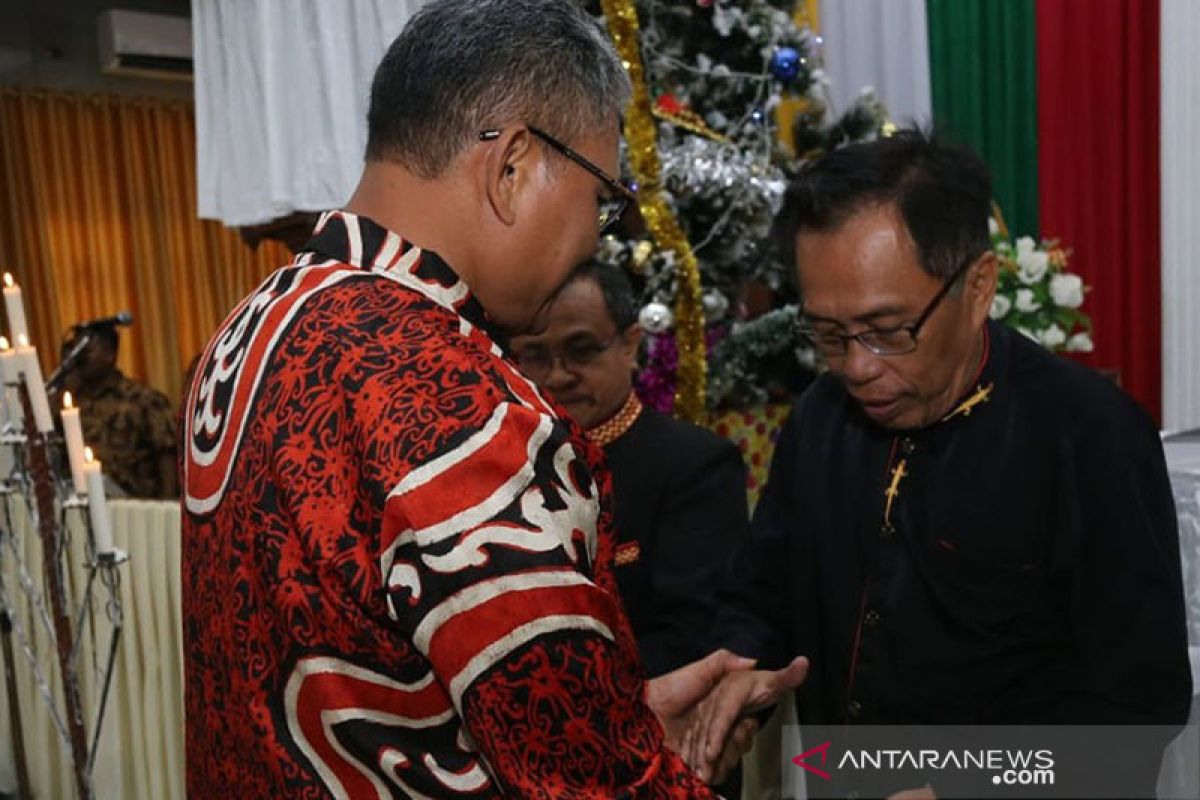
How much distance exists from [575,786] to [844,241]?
841 millimetres

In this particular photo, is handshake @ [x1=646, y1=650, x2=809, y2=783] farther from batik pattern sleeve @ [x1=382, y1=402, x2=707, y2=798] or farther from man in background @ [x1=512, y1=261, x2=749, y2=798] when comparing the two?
batik pattern sleeve @ [x1=382, y1=402, x2=707, y2=798]

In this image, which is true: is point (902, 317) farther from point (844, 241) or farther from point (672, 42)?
point (672, 42)

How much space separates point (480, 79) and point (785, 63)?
306 centimetres

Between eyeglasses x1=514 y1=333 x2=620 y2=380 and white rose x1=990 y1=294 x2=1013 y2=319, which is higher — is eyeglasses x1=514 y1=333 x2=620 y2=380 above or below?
above

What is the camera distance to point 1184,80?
3.39 meters

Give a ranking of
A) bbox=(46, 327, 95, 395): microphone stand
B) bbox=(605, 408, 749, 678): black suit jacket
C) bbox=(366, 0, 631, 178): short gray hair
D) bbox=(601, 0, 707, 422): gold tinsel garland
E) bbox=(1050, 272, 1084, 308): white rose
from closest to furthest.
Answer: bbox=(366, 0, 631, 178): short gray hair
bbox=(605, 408, 749, 678): black suit jacket
bbox=(46, 327, 95, 395): microphone stand
bbox=(1050, 272, 1084, 308): white rose
bbox=(601, 0, 707, 422): gold tinsel garland

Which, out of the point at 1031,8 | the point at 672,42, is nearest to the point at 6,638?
the point at 672,42

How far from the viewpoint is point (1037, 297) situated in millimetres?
2990

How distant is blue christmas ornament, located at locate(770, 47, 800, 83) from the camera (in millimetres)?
3766

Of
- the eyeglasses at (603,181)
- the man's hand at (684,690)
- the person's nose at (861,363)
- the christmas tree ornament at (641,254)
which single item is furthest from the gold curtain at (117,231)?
the eyeglasses at (603,181)

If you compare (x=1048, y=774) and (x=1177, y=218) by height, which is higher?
(x=1177, y=218)

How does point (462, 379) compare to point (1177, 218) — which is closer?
point (462, 379)

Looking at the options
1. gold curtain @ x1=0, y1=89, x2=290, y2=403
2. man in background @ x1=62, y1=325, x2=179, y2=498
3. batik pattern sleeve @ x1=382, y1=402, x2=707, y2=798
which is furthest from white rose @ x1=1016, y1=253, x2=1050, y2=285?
gold curtain @ x1=0, y1=89, x2=290, y2=403

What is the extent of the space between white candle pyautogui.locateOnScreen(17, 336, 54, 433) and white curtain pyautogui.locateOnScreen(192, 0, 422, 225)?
1.49m
